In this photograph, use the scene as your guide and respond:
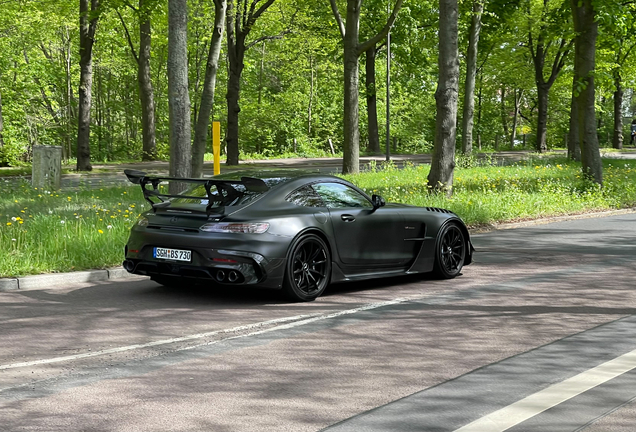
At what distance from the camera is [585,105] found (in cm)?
2134

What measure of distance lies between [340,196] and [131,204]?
7.80m

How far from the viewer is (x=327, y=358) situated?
6180 millimetres

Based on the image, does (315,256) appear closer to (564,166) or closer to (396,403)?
(396,403)

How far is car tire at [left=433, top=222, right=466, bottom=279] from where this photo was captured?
10.1m

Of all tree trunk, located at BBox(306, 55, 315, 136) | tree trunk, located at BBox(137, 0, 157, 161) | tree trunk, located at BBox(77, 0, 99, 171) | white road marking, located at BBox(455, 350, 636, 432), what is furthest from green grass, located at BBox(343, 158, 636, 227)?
tree trunk, located at BBox(306, 55, 315, 136)

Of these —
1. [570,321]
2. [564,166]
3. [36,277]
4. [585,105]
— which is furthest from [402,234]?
[564,166]

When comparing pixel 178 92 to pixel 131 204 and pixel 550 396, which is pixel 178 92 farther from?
pixel 550 396

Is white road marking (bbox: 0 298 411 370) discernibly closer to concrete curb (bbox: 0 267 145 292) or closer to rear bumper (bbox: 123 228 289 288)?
rear bumper (bbox: 123 228 289 288)

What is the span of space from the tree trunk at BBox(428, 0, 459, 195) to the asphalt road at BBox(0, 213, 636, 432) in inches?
322

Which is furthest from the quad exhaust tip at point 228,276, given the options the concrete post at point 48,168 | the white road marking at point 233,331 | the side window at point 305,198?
the concrete post at point 48,168

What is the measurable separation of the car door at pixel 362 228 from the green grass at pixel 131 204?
3153 mm

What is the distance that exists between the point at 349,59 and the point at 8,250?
573 inches

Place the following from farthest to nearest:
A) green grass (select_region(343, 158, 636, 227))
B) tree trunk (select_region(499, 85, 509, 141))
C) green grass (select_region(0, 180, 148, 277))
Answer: tree trunk (select_region(499, 85, 509, 141)), green grass (select_region(343, 158, 636, 227)), green grass (select_region(0, 180, 148, 277))

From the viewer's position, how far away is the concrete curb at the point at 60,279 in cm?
921
